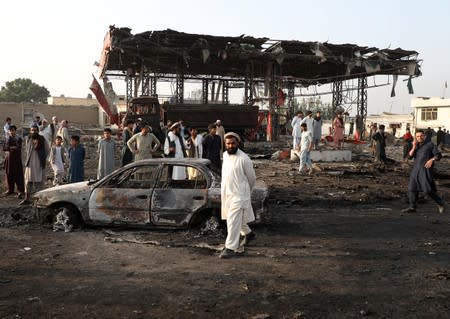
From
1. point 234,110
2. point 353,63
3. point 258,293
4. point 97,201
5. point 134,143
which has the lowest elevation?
point 258,293

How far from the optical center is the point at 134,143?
9.79m

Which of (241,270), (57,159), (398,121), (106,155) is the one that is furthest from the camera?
(398,121)

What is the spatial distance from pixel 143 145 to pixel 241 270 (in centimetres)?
493

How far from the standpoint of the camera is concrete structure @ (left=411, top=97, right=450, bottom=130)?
1693 inches

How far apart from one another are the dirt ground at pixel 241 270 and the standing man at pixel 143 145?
7.77 feet

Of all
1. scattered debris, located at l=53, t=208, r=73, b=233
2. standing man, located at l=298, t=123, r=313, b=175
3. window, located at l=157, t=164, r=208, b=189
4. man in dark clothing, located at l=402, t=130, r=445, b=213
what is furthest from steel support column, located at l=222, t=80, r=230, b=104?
scattered debris, located at l=53, t=208, r=73, b=233

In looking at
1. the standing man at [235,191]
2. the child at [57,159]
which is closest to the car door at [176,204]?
the standing man at [235,191]

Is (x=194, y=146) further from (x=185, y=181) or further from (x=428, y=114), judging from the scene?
(x=428, y=114)

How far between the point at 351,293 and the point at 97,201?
4129mm

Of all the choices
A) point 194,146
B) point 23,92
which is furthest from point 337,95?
point 23,92

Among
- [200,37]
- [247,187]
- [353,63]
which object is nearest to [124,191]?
[247,187]

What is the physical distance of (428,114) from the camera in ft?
149

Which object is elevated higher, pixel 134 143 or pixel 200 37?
pixel 200 37

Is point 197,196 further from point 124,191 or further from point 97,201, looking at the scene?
point 97,201
